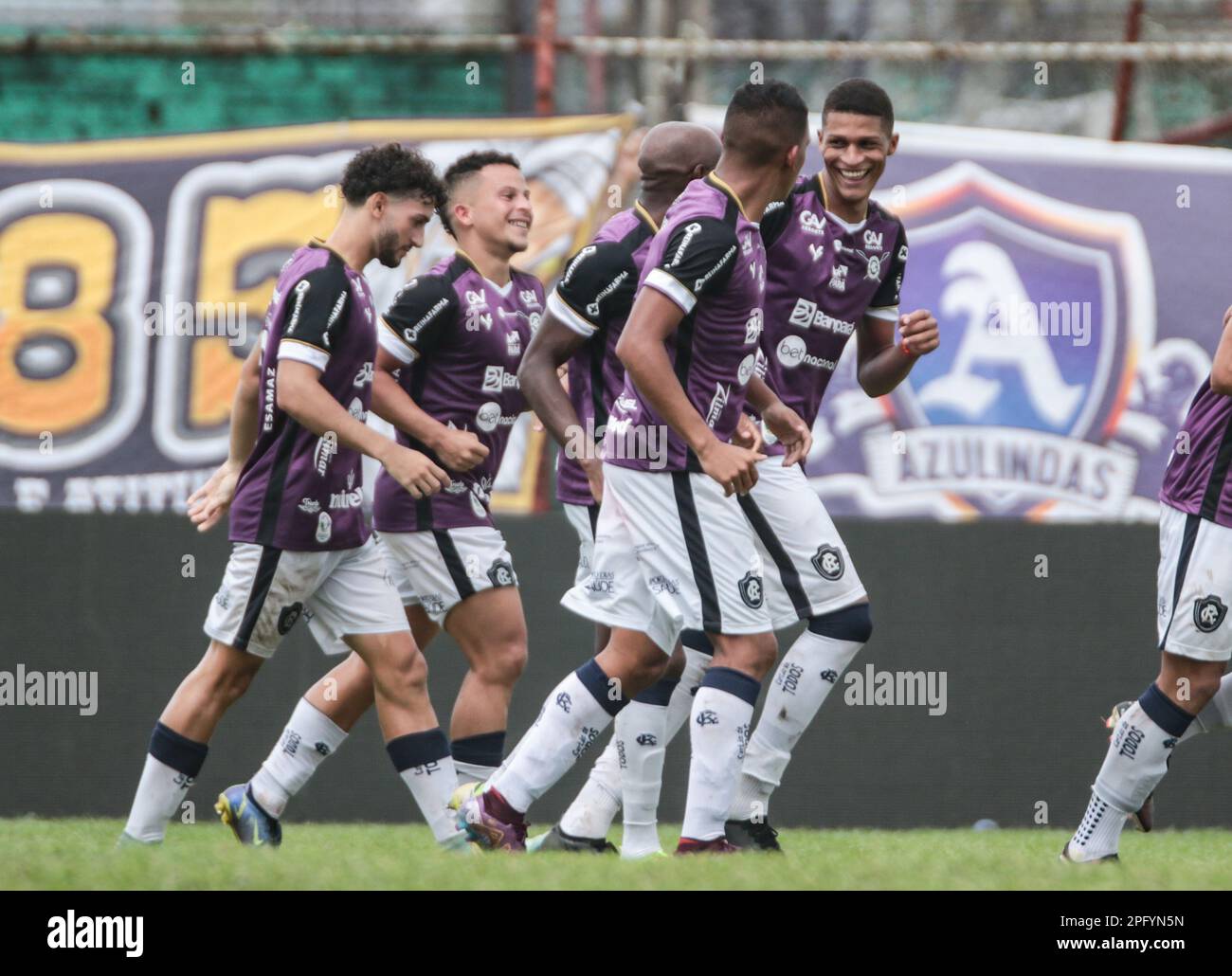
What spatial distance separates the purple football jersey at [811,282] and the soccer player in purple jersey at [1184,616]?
1221 millimetres

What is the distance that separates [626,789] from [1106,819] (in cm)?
164

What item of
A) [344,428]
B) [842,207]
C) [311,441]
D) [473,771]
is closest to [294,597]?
[311,441]

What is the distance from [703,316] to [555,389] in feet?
2.92

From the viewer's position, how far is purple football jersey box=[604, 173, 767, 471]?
529cm

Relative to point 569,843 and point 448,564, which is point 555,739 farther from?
point 448,564

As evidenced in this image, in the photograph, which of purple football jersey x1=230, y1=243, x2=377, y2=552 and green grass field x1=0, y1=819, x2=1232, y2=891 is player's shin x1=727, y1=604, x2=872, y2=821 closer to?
→ green grass field x1=0, y1=819, x2=1232, y2=891

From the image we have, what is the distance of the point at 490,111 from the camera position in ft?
37.4

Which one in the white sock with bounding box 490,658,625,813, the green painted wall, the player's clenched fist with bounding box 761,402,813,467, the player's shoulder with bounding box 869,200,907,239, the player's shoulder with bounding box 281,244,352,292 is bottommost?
the white sock with bounding box 490,658,625,813

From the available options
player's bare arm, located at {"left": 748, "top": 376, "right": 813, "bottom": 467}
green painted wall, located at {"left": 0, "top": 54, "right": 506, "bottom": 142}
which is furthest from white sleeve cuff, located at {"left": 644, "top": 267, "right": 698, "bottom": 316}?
green painted wall, located at {"left": 0, "top": 54, "right": 506, "bottom": 142}

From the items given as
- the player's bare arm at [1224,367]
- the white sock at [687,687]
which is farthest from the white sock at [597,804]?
the player's bare arm at [1224,367]

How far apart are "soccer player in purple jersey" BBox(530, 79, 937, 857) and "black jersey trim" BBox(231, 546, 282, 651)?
50.3 inches
